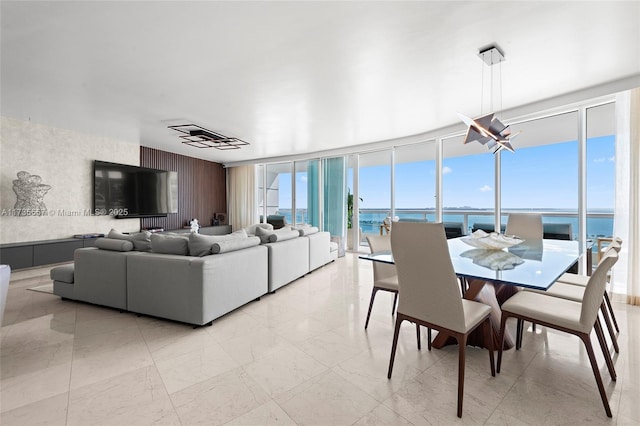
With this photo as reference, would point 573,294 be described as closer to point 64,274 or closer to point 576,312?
point 576,312

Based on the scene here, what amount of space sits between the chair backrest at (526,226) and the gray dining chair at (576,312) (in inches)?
63.6

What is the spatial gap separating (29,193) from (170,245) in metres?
3.46

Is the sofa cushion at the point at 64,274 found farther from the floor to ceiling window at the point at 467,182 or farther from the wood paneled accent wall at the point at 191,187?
the floor to ceiling window at the point at 467,182

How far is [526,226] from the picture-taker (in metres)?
3.47

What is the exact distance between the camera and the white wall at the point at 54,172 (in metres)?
4.29

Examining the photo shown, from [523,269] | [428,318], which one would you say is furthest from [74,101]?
[523,269]

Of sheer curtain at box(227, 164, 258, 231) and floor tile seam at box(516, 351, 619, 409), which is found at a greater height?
sheer curtain at box(227, 164, 258, 231)

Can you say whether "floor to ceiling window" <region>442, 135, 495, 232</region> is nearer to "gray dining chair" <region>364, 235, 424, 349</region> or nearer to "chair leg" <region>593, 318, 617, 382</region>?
"gray dining chair" <region>364, 235, 424, 349</region>

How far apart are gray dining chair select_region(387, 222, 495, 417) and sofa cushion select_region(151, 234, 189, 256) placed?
214 cm

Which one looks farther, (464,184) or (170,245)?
(464,184)

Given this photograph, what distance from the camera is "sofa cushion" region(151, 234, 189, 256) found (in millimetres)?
2857

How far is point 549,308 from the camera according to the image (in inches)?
71.4

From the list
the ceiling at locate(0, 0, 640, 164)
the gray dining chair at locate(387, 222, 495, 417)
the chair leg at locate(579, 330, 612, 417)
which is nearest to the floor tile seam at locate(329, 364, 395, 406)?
the gray dining chair at locate(387, 222, 495, 417)

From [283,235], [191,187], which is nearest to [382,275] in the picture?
[283,235]
